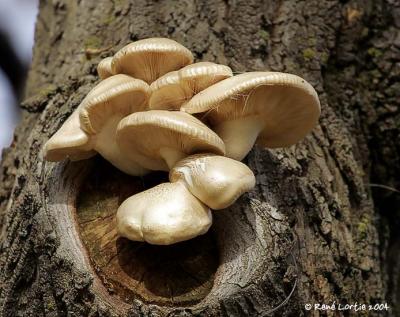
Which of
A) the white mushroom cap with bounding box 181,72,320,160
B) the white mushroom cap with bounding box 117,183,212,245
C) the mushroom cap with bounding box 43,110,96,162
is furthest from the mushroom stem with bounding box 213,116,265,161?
the mushroom cap with bounding box 43,110,96,162

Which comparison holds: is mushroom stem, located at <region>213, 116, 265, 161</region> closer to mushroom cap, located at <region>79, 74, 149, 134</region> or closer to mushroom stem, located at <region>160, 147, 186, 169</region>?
mushroom stem, located at <region>160, 147, 186, 169</region>

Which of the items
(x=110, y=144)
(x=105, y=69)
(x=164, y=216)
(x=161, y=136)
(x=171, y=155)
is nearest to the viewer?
(x=164, y=216)

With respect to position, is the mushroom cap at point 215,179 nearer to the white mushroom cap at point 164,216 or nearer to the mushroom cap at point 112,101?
the white mushroom cap at point 164,216

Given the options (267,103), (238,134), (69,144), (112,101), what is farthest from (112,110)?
(267,103)

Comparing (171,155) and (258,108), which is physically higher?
(258,108)

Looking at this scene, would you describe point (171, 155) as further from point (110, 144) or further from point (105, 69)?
point (105, 69)

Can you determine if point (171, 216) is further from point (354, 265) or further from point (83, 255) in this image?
point (354, 265)

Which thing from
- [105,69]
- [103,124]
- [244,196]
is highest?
[105,69]
